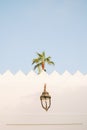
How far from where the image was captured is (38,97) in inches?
404

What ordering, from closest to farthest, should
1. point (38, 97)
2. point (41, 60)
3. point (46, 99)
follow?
point (46, 99), point (38, 97), point (41, 60)

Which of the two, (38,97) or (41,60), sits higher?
(41,60)

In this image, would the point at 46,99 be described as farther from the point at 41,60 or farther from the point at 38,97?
the point at 41,60

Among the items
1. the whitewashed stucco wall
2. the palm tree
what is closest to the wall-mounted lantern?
the whitewashed stucco wall

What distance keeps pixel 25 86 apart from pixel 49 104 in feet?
3.73

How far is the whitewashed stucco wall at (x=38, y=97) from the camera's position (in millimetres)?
10148

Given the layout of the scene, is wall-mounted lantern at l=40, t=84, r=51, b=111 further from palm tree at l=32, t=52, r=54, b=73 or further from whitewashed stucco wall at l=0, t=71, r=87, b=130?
palm tree at l=32, t=52, r=54, b=73

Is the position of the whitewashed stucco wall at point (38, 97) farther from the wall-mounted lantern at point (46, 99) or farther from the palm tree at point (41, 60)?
the palm tree at point (41, 60)

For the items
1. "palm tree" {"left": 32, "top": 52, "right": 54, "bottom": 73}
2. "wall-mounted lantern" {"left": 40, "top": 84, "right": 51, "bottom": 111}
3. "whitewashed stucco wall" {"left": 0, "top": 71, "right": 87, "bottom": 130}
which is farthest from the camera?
"palm tree" {"left": 32, "top": 52, "right": 54, "bottom": 73}

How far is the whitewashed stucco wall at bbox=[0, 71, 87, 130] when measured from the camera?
1015 centimetres

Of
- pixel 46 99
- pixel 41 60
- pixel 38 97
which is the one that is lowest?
pixel 46 99

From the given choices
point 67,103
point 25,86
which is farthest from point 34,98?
point 67,103

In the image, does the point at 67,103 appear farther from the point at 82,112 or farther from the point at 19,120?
the point at 19,120

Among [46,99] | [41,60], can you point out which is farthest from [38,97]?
[41,60]
